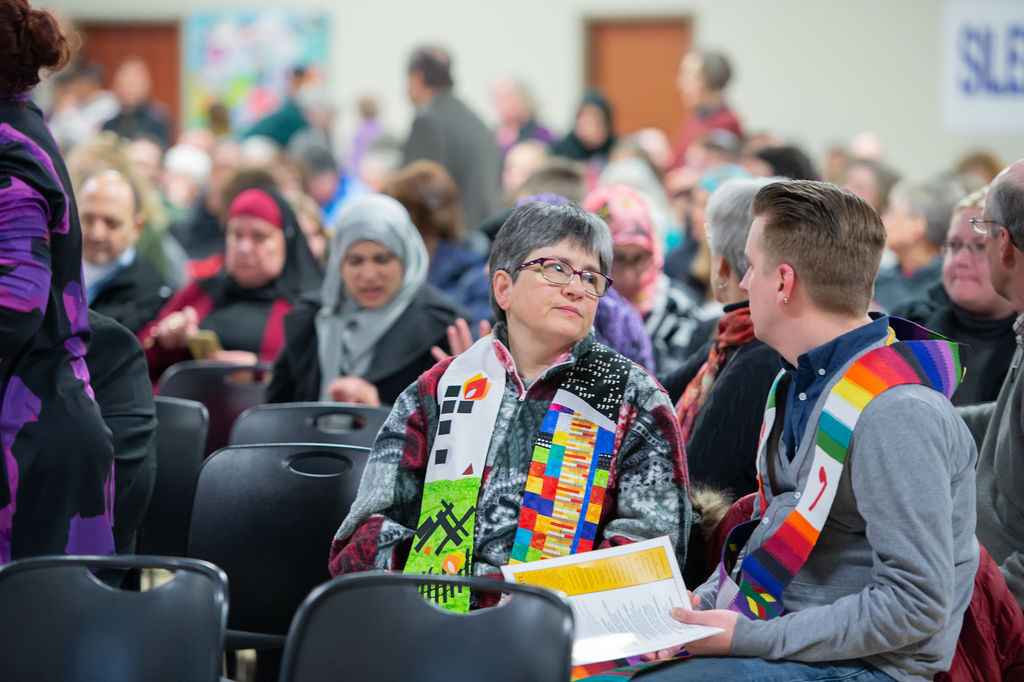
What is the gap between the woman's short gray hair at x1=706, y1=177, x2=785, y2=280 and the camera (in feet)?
9.30

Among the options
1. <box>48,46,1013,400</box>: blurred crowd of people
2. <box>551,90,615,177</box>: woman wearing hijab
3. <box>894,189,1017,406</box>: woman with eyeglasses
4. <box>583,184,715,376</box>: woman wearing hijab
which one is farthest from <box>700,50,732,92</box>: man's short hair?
<box>894,189,1017,406</box>: woman with eyeglasses

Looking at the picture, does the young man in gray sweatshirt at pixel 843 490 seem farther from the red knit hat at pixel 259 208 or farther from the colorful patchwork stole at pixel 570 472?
the red knit hat at pixel 259 208

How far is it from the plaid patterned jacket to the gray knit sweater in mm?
247

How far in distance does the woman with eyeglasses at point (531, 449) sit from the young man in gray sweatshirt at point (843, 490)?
0.79 feet

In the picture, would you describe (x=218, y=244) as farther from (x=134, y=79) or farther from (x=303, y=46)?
(x=303, y=46)

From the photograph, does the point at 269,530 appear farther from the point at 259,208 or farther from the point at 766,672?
the point at 259,208

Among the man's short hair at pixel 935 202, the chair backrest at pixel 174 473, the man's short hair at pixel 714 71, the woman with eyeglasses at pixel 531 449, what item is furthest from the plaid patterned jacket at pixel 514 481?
the man's short hair at pixel 714 71

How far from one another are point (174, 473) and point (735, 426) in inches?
57.5

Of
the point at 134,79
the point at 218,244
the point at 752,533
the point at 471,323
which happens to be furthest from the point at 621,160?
the point at 752,533

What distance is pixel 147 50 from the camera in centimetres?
1357

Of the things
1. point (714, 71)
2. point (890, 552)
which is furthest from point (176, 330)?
point (714, 71)

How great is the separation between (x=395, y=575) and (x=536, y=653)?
0.24 m

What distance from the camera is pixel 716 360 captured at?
2816mm

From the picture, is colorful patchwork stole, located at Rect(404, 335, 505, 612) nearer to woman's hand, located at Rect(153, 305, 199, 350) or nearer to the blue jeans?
the blue jeans
